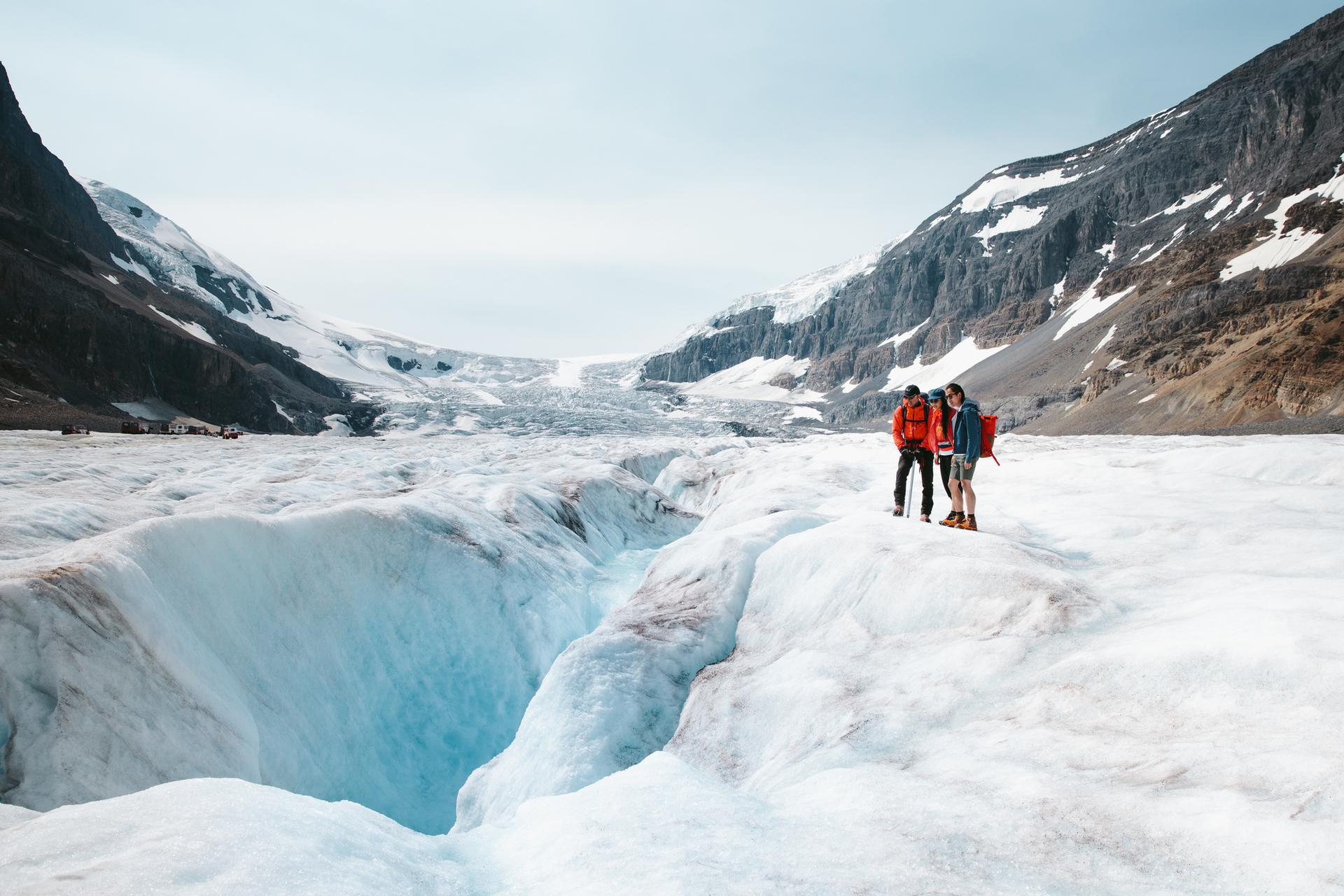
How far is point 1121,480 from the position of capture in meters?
13.3

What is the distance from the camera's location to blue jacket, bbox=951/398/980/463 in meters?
9.88

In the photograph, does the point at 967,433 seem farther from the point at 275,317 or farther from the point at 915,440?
the point at 275,317

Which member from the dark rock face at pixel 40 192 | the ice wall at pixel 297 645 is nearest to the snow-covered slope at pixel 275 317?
the dark rock face at pixel 40 192

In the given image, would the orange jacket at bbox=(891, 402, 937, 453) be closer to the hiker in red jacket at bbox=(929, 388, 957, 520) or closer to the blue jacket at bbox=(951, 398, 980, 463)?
the hiker in red jacket at bbox=(929, 388, 957, 520)

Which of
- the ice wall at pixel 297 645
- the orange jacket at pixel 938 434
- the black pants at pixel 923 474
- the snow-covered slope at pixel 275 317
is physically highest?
the snow-covered slope at pixel 275 317

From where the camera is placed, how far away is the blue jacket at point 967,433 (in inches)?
389

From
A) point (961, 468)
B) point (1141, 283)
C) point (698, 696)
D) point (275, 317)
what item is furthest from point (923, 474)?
point (275, 317)

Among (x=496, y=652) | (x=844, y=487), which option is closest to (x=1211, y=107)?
(x=844, y=487)

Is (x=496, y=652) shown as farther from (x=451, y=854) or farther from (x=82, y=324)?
(x=82, y=324)

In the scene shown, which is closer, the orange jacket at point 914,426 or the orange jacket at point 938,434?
the orange jacket at point 938,434

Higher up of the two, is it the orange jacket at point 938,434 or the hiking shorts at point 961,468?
the orange jacket at point 938,434

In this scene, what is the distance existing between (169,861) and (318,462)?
26454 mm

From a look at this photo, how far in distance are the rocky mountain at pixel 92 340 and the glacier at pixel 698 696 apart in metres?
38.2

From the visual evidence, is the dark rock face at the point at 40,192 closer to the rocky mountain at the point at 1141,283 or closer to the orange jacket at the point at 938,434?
the orange jacket at the point at 938,434
